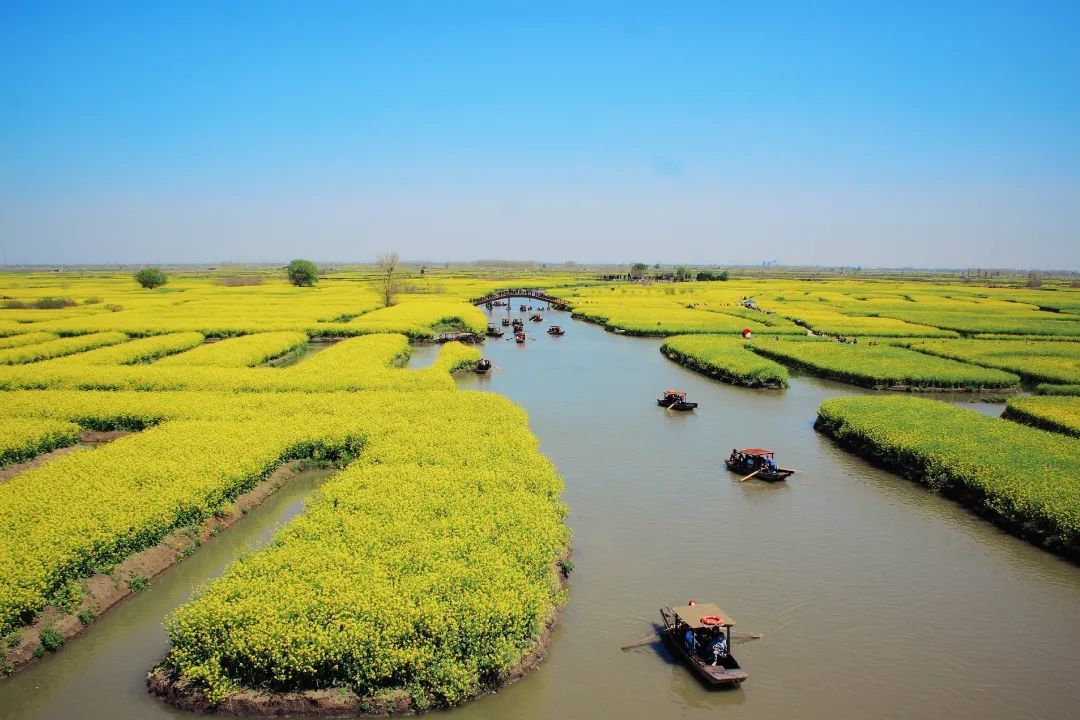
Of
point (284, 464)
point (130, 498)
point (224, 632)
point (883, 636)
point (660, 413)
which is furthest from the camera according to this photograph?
point (660, 413)

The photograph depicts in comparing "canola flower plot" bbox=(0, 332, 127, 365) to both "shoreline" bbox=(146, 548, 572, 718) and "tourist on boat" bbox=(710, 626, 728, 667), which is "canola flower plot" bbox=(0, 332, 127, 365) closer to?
"shoreline" bbox=(146, 548, 572, 718)

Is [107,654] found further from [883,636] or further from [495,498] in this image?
[883,636]

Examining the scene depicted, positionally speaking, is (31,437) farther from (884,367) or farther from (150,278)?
(150,278)

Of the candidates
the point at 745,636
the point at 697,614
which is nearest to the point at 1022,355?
the point at 745,636

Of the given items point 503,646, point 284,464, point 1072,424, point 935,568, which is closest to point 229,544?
point 284,464

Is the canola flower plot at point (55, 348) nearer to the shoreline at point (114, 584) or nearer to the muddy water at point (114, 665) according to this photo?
the shoreline at point (114, 584)

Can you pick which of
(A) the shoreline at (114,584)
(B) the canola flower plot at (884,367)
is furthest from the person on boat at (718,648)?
(B) the canola flower plot at (884,367)
